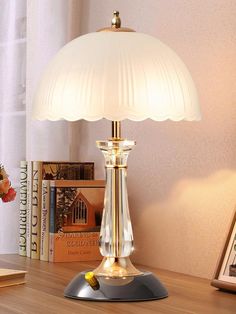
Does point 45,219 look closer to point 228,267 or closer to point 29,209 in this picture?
point 29,209

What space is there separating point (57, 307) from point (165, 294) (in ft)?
0.81

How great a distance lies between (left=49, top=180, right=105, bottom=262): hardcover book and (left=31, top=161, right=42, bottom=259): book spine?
0.08 meters

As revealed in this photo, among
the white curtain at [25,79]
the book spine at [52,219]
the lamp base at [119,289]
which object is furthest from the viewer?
the white curtain at [25,79]

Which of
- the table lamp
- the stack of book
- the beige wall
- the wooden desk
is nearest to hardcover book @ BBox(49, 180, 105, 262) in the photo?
the stack of book

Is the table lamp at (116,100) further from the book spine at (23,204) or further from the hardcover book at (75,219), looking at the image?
the book spine at (23,204)

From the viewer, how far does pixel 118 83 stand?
59.5 inches

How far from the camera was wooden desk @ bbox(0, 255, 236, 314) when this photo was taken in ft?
4.67

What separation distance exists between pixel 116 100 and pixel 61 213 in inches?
27.0

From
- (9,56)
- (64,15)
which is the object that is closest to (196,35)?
(64,15)

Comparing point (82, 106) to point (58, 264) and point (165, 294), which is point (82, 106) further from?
point (58, 264)

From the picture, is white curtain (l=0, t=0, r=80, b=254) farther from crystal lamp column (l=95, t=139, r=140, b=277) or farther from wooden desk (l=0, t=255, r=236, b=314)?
crystal lamp column (l=95, t=139, r=140, b=277)

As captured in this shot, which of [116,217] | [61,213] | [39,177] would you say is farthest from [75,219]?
[116,217]

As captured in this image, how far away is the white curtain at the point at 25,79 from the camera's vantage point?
7.80 feet

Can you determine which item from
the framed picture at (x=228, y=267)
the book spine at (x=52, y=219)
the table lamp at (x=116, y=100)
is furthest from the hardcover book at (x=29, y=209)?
the framed picture at (x=228, y=267)
